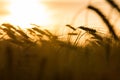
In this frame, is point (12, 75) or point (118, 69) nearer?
point (12, 75)

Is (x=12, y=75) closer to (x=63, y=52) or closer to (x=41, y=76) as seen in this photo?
(x=41, y=76)

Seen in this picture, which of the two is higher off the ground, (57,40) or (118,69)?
(57,40)

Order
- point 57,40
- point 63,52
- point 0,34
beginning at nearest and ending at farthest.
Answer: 1. point 63,52
2. point 57,40
3. point 0,34

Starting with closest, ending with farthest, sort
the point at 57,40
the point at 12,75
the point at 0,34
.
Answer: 1. the point at 12,75
2. the point at 57,40
3. the point at 0,34

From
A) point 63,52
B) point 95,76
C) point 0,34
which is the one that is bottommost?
point 95,76

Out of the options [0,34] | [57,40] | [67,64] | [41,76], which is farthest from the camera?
[0,34]

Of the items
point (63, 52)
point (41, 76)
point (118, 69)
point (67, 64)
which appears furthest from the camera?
point (63, 52)

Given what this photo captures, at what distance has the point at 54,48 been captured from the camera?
6.23 ft

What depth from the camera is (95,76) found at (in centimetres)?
138

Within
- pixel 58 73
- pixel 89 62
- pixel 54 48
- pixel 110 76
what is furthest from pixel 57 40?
pixel 110 76

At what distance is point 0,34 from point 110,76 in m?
1.16

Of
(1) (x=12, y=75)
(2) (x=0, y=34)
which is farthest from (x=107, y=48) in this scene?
(2) (x=0, y=34)

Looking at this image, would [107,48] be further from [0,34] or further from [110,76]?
[0,34]

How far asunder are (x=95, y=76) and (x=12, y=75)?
1.15 ft
